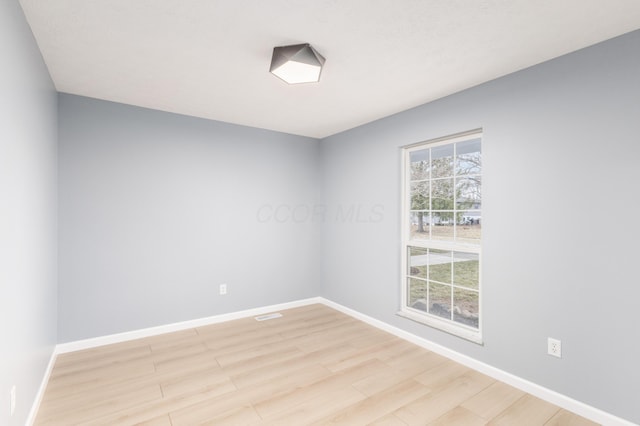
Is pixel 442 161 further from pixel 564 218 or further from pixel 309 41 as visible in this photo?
pixel 309 41

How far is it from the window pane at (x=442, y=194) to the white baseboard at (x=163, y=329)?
8.06 ft

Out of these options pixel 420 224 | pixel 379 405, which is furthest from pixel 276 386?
pixel 420 224

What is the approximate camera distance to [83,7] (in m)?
1.74

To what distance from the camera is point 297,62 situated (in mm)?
2139

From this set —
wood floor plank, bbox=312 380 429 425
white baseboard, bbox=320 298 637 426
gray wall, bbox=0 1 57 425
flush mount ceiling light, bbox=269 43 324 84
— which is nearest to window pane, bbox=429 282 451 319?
white baseboard, bbox=320 298 637 426

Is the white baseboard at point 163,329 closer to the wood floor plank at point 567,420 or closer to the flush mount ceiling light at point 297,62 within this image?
the flush mount ceiling light at point 297,62

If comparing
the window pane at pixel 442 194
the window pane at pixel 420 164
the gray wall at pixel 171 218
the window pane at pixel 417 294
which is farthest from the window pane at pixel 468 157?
the gray wall at pixel 171 218

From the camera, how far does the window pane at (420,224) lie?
10.9 ft

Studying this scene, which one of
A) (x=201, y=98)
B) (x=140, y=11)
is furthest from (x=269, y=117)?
(x=140, y=11)

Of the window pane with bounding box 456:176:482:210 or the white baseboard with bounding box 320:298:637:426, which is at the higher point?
the window pane with bounding box 456:176:482:210

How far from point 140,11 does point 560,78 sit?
9.33ft

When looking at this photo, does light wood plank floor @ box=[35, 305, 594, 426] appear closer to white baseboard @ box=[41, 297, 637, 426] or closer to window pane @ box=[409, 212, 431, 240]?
white baseboard @ box=[41, 297, 637, 426]

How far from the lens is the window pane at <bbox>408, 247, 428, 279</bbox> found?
3.31 meters

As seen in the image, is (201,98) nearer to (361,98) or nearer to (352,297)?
(361,98)
